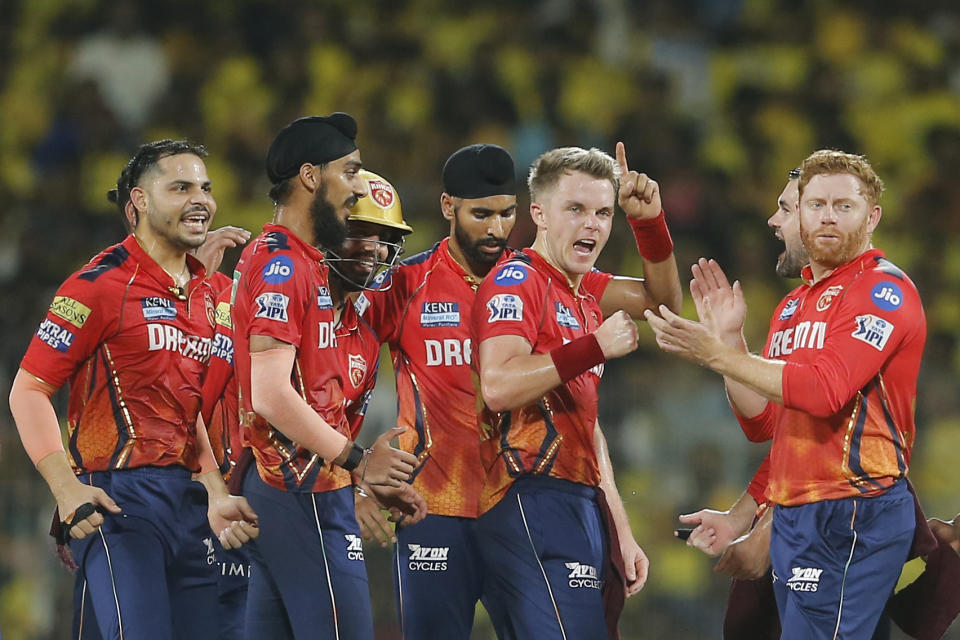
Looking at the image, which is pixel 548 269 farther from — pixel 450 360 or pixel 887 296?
pixel 887 296

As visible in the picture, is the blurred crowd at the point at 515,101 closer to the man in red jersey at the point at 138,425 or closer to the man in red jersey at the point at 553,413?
the man in red jersey at the point at 553,413

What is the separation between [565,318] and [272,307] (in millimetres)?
1202

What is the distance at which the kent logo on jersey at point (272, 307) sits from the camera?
15.5 ft

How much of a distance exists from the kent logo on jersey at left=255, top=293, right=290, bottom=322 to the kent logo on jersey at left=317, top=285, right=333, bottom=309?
0.71 feet

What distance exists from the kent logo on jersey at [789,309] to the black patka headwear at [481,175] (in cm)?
134

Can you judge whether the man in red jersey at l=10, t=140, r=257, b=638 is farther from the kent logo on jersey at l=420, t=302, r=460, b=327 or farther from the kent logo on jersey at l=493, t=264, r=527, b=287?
the kent logo on jersey at l=493, t=264, r=527, b=287

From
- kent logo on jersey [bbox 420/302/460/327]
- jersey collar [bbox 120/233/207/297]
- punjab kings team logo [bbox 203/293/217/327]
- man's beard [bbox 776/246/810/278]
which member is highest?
jersey collar [bbox 120/233/207/297]

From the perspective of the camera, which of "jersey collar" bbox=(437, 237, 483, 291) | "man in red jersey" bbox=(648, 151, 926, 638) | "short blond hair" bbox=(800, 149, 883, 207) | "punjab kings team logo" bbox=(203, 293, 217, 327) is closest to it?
"man in red jersey" bbox=(648, 151, 926, 638)

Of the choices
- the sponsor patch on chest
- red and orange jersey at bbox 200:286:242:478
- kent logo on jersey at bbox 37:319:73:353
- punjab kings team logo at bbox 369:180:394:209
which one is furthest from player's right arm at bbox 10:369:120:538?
the sponsor patch on chest

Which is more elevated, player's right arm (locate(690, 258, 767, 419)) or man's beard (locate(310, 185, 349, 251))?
man's beard (locate(310, 185, 349, 251))

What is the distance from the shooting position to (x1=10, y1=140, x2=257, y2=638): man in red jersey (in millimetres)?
4934

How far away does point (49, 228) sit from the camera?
10.3 m

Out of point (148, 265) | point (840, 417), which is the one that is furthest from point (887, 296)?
point (148, 265)

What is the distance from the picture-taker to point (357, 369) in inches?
206
